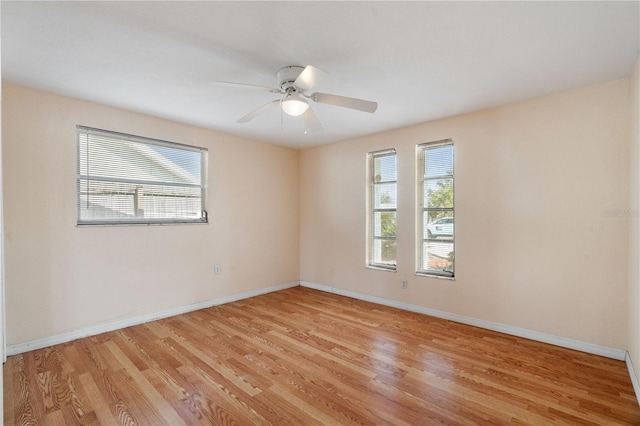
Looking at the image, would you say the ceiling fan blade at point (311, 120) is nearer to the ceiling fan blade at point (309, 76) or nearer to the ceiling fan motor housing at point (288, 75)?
the ceiling fan motor housing at point (288, 75)

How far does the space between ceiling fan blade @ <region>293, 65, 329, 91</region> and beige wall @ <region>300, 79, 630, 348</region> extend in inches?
87.3

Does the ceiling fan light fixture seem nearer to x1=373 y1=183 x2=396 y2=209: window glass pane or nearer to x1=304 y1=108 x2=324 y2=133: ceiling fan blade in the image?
x1=304 y1=108 x2=324 y2=133: ceiling fan blade

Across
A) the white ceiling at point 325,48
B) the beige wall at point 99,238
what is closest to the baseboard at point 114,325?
the beige wall at point 99,238

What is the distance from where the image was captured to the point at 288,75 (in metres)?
2.58

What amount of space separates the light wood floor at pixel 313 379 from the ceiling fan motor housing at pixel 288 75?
2.31 metres

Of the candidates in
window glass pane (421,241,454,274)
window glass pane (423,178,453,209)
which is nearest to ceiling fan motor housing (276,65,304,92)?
window glass pane (423,178,453,209)

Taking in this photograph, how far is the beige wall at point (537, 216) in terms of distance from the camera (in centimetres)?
288

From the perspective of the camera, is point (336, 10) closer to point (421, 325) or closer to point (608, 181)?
point (608, 181)

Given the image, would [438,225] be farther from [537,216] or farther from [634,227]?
[634,227]

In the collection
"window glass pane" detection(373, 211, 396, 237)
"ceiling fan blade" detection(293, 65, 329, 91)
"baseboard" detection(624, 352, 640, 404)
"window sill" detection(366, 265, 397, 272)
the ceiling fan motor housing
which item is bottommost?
"baseboard" detection(624, 352, 640, 404)

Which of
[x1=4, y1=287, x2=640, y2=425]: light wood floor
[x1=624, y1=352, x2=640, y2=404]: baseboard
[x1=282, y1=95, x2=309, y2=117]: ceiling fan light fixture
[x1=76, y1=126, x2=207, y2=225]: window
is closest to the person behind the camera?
[x1=4, y1=287, x2=640, y2=425]: light wood floor

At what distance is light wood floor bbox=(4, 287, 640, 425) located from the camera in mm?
2139

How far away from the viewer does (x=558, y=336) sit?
3123 millimetres

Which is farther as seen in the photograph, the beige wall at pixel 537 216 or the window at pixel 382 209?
the window at pixel 382 209
